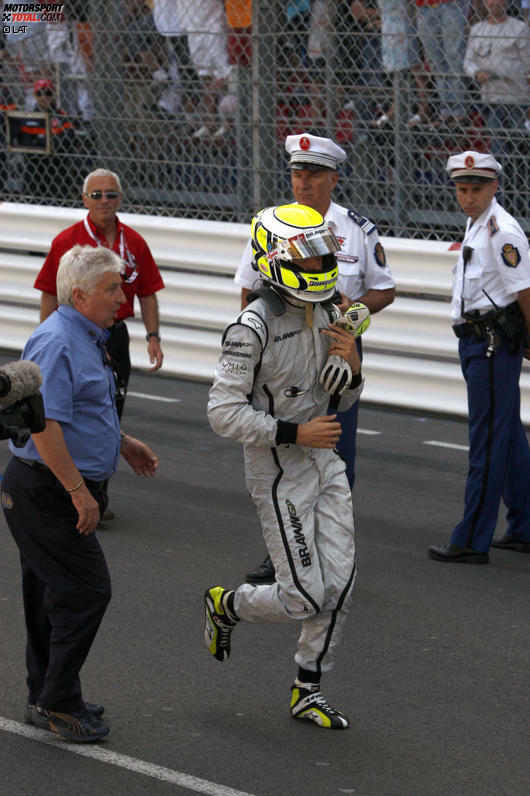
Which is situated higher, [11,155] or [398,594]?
[11,155]

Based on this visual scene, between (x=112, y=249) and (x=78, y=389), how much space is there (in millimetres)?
3128

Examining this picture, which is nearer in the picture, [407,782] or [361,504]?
[407,782]

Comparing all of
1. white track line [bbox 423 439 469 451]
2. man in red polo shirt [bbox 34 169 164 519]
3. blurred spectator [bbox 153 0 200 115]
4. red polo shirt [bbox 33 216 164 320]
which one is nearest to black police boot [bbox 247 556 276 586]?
man in red polo shirt [bbox 34 169 164 519]

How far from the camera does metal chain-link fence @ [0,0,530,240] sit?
9.49 metres

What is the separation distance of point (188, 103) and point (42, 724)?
7201 millimetres

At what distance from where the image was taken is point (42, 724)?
467 centimetres

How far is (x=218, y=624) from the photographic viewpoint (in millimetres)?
5000

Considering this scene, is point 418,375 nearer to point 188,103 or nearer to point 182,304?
point 182,304

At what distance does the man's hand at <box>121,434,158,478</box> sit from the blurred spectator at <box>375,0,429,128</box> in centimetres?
538

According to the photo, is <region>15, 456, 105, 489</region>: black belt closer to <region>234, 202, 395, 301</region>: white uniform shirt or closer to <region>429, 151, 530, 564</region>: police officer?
<region>234, 202, 395, 301</region>: white uniform shirt

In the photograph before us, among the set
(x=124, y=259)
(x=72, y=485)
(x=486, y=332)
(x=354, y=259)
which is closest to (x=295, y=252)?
(x=72, y=485)

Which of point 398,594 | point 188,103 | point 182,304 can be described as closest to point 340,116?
point 188,103

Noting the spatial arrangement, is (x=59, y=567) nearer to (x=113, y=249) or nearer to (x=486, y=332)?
(x=486, y=332)

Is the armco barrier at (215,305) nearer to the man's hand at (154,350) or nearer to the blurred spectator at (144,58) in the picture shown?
the blurred spectator at (144,58)
